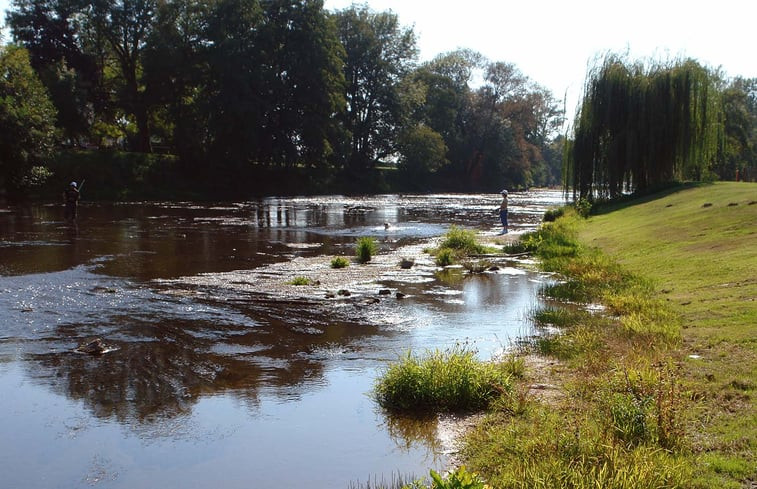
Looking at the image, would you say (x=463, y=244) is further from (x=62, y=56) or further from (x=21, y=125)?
(x=62, y=56)

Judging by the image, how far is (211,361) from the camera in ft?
35.3

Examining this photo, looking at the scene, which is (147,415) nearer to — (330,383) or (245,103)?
(330,383)

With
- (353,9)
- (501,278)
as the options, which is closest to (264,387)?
(501,278)

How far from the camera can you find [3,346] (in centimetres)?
1134

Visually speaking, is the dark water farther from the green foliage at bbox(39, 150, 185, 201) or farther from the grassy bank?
the green foliage at bbox(39, 150, 185, 201)

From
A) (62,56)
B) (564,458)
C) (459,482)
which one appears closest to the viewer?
(459,482)

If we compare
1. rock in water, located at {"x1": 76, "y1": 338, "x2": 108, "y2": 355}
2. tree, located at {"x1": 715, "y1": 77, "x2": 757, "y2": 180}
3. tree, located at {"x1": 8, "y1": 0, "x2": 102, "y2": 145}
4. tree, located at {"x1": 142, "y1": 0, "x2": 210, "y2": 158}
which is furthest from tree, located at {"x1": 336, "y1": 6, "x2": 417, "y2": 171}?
rock in water, located at {"x1": 76, "y1": 338, "x2": 108, "y2": 355}

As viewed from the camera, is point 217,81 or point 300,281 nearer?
point 300,281

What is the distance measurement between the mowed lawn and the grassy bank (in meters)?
Answer: 0.03

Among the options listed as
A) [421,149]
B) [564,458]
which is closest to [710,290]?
[564,458]

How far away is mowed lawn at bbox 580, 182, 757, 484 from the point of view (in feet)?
21.9

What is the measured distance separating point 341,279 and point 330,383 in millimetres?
9245

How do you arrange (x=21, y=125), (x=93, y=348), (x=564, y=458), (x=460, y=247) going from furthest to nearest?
(x=21, y=125) → (x=460, y=247) → (x=93, y=348) → (x=564, y=458)

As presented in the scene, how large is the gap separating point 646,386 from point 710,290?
686cm
